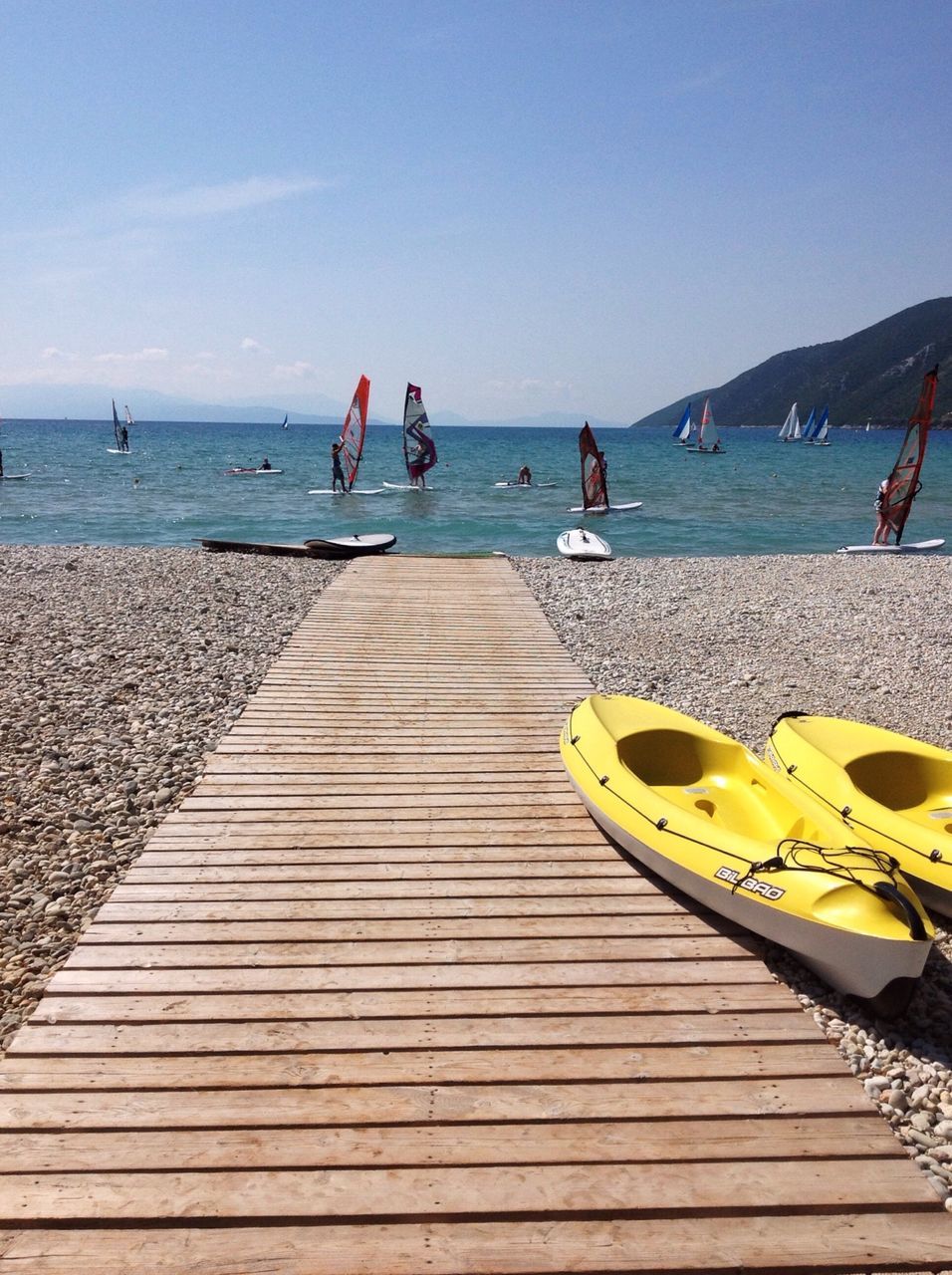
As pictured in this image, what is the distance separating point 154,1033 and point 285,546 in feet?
44.9

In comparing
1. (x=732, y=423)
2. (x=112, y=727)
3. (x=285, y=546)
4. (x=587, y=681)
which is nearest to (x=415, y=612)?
(x=587, y=681)

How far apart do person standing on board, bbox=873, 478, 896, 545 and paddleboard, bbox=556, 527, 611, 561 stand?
7014 millimetres

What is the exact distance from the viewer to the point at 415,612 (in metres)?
10.9

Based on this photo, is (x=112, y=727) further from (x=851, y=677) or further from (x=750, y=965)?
(x=851, y=677)

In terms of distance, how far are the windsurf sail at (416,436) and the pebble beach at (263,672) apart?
11.2 m

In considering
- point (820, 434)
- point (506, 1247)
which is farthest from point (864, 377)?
point (506, 1247)

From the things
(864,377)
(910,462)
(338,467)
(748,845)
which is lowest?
(748,845)

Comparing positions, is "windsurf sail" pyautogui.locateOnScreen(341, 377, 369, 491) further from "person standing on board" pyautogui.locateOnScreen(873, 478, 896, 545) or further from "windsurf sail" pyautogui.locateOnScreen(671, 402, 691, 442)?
"windsurf sail" pyautogui.locateOnScreen(671, 402, 691, 442)

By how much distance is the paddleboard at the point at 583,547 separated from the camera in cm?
1752

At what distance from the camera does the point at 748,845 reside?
4.12 meters

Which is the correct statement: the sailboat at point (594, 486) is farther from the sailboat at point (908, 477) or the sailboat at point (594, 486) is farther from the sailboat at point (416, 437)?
the sailboat at point (908, 477)

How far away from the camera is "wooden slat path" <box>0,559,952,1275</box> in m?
2.56

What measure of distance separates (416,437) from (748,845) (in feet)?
84.7

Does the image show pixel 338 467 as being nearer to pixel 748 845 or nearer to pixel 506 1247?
pixel 748 845
